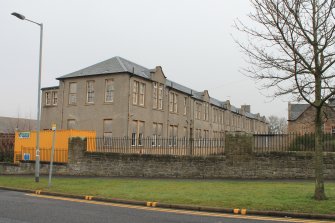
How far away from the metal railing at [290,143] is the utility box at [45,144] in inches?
454

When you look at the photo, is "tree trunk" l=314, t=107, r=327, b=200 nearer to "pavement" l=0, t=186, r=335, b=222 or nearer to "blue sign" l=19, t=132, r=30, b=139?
"pavement" l=0, t=186, r=335, b=222

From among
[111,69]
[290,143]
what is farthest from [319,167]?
[111,69]

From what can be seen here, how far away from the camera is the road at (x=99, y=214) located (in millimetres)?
9663

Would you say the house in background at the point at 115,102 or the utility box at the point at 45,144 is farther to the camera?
the house in background at the point at 115,102

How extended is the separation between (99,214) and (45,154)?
17330 mm

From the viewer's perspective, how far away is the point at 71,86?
36406 millimetres

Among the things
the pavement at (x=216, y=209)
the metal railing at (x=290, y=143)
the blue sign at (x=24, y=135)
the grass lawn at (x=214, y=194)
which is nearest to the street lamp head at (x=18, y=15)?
the grass lawn at (x=214, y=194)

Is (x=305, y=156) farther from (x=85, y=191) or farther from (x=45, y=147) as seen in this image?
(x=45, y=147)

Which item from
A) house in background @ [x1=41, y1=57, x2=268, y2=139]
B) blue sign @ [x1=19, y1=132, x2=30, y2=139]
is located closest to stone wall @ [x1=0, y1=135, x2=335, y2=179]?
blue sign @ [x1=19, y1=132, x2=30, y2=139]

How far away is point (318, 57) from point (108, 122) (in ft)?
78.4

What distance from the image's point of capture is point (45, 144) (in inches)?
1071

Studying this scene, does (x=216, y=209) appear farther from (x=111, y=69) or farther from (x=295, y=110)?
(x=295, y=110)

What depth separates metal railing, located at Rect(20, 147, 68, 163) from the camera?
2526cm

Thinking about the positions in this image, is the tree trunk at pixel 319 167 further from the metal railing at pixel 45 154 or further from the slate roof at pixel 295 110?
the slate roof at pixel 295 110
